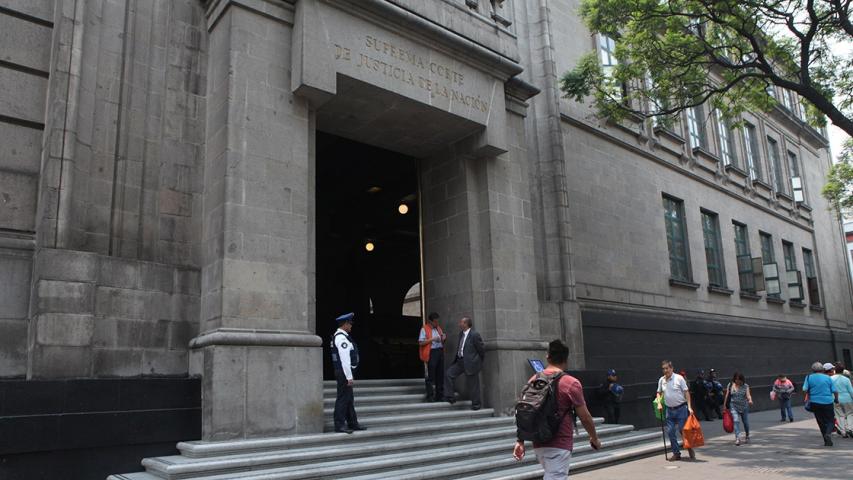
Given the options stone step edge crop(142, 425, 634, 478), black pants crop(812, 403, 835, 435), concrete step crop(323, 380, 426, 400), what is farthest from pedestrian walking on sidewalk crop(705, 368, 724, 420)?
stone step edge crop(142, 425, 634, 478)

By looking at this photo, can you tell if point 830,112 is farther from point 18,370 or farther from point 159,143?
point 18,370

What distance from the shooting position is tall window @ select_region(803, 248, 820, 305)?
104 ft

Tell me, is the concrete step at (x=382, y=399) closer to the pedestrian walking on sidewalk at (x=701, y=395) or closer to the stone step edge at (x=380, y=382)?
the stone step edge at (x=380, y=382)

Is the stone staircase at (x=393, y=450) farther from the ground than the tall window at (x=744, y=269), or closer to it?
closer to it

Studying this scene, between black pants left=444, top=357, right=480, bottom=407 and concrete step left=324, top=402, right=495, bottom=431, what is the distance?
9.9 inches

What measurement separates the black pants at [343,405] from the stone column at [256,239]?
292 millimetres

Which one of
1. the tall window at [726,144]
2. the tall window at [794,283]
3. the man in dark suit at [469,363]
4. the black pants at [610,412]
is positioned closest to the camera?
the man in dark suit at [469,363]

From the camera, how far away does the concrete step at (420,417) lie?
33.7ft

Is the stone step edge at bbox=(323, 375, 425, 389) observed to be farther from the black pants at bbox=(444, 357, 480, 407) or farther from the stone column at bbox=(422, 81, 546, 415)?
the stone column at bbox=(422, 81, 546, 415)

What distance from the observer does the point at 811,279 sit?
3194 centimetres

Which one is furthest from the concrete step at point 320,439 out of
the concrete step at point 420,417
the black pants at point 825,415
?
the black pants at point 825,415

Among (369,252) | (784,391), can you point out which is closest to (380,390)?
(369,252)

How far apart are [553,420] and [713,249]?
68.5 feet

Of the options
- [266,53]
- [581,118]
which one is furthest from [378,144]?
[581,118]
